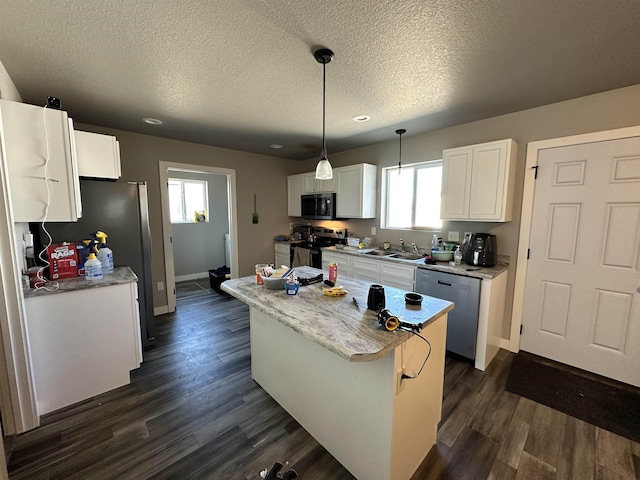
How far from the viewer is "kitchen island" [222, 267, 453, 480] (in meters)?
1.21

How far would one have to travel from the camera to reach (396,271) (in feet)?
9.89

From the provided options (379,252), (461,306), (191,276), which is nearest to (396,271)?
(379,252)

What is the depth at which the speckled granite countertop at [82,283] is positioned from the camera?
1800mm

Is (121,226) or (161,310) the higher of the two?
Result: (121,226)

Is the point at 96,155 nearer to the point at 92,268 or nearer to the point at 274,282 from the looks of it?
the point at 92,268

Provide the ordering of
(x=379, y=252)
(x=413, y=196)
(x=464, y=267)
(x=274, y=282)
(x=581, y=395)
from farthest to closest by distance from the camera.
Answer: (x=379, y=252), (x=413, y=196), (x=464, y=267), (x=581, y=395), (x=274, y=282)

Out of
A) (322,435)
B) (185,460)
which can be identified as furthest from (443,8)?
(185,460)

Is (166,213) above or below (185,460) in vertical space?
above

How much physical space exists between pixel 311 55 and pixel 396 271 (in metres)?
2.27

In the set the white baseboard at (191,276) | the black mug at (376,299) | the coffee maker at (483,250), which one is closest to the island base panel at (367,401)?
the black mug at (376,299)

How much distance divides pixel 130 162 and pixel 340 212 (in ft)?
9.57

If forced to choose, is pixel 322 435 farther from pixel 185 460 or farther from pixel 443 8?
pixel 443 8

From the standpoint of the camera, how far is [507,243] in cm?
272

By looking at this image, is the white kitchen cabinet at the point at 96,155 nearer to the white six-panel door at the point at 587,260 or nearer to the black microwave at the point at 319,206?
the black microwave at the point at 319,206
